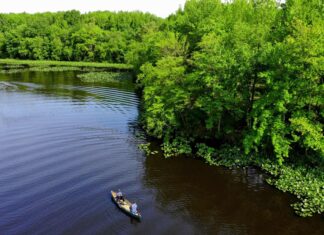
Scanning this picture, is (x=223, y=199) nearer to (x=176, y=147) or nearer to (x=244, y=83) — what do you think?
(x=176, y=147)

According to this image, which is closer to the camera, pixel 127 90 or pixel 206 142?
pixel 206 142

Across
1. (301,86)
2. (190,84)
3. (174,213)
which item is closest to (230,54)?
(190,84)

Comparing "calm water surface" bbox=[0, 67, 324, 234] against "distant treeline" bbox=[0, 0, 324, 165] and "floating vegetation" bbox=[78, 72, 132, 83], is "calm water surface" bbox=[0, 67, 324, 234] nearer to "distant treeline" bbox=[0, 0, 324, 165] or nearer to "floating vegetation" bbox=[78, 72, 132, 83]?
"distant treeline" bbox=[0, 0, 324, 165]

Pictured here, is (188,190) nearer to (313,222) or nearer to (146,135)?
(313,222)

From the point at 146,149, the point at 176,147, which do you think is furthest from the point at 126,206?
the point at 176,147

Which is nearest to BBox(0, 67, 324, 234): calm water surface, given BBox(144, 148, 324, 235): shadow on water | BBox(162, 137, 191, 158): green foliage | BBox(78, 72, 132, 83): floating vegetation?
BBox(144, 148, 324, 235): shadow on water
